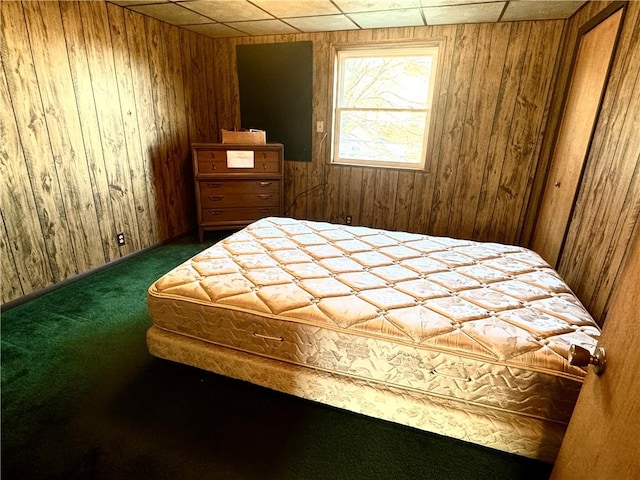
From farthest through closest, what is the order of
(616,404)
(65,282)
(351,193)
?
(351,193) → (65,282) → (616,404)

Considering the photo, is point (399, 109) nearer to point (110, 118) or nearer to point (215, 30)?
point (215, 30)

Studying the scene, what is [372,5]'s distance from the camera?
272 cm


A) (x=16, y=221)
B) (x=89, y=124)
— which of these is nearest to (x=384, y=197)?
(x=89, y=124)

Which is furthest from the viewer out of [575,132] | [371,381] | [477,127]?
[477,127]

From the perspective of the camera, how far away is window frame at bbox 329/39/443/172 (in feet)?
11.0

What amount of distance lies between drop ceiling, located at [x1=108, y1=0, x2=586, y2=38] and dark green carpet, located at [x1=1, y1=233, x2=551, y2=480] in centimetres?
286

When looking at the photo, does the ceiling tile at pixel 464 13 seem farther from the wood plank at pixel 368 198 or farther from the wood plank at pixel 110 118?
the wood plank at pixel 110 118

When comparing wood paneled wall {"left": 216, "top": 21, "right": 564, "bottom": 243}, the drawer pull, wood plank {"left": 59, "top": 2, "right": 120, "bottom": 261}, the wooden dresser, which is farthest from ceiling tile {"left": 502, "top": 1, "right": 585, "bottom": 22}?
wood plank {"left": 59, "top": 2, "right": 120, "bottom": 261}

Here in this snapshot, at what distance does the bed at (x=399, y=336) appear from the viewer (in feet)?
4.09

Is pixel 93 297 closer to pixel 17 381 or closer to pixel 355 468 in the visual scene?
pixel 17 381

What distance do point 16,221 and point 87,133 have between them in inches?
35.9

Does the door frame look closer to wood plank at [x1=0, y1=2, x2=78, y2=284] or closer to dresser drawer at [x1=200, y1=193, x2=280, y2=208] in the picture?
dresser drawer at [x1=200, y1=193, x2=280, y2=208]

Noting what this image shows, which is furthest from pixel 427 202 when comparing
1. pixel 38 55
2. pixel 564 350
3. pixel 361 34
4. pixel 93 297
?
pixel 38 55

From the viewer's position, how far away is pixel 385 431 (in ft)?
4.84
